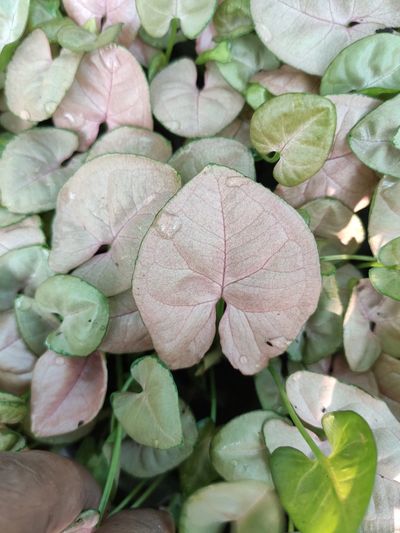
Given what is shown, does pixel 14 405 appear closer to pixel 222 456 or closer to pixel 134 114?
pixel 222 456

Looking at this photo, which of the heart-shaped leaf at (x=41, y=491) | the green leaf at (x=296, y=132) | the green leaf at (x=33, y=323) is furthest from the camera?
the green leaf at (x=33, y=323)

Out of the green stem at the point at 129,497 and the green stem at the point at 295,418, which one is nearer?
the green stem at the point at 295,418

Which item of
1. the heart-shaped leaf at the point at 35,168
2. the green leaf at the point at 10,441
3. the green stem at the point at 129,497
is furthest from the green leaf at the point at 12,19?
the green stem at the point at 129,497

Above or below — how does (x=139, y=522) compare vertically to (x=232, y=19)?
below

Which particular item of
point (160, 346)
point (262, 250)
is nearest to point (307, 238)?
point (262, 250)

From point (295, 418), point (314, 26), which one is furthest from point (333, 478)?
point (314, 26)

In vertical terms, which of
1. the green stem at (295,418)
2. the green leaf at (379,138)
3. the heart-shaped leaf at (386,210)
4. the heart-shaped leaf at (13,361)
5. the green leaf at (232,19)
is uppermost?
the green leaf at (232,19)

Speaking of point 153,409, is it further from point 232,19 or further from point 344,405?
point 232,19

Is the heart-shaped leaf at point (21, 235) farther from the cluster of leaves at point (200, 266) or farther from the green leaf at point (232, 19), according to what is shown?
the green leaf at point (232, 19)
